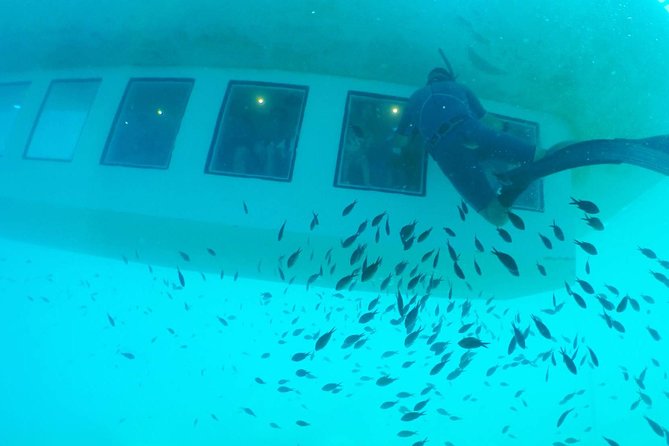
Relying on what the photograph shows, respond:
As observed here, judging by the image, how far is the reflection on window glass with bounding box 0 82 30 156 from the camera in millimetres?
9195

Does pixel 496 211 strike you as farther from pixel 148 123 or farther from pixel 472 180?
pixel 148 123

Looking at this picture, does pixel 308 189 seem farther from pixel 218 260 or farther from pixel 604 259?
pixel 604 259

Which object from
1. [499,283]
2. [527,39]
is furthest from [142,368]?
[527,39]

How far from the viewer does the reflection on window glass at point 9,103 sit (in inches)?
362

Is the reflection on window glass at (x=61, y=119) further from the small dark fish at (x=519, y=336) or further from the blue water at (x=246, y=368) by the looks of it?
the blue water at (x=246, y=368)

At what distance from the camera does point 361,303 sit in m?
18.6

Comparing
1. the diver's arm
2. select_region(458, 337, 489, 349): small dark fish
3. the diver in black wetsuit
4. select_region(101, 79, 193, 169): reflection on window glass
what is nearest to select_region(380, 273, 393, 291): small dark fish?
select_region(458, 337, 489, 349): small dark fish

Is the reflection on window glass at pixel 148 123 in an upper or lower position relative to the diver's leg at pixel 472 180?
upper

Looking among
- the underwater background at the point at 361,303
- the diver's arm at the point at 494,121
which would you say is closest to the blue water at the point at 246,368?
the underwater background at the point at 361,303

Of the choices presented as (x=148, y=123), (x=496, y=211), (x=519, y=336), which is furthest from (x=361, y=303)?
(x=519, y=336)

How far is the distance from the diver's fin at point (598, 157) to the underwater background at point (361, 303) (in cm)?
83

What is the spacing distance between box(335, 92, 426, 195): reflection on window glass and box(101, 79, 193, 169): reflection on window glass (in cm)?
321

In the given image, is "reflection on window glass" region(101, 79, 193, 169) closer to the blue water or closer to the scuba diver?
the scuba diver

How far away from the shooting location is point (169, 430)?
3900 centimetres
